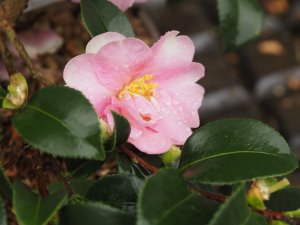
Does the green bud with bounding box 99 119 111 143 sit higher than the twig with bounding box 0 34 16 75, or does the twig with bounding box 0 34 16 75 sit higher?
the green bud with bounding box 99 119 111 143

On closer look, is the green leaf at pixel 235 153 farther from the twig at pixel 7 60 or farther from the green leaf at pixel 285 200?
the twig at pixel 7 60

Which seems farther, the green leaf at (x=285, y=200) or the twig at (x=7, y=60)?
the twig at (x=7, y=60)

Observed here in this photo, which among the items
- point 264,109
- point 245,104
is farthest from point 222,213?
point 264,109

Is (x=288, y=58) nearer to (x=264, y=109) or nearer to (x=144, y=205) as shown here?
(x=264, y=109)

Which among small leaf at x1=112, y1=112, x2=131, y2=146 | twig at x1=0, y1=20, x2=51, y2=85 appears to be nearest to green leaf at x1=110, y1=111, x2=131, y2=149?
small leaf at x1=112, y1=112, x2=131, y2=146

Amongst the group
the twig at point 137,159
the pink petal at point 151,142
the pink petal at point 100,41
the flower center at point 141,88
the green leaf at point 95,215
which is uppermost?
the pink petal at point 100,41

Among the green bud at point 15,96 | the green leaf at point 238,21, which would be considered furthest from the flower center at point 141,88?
the green leaf at point 238,21

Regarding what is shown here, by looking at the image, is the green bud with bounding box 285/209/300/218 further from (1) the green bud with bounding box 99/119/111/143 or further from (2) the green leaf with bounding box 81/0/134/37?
(2) the green leaf with bounding box 81/0/134/37

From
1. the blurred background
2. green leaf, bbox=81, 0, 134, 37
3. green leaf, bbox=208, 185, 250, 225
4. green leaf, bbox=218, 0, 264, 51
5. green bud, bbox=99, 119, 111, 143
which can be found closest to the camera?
green leaf, bbox=208, 185, 250, 225
